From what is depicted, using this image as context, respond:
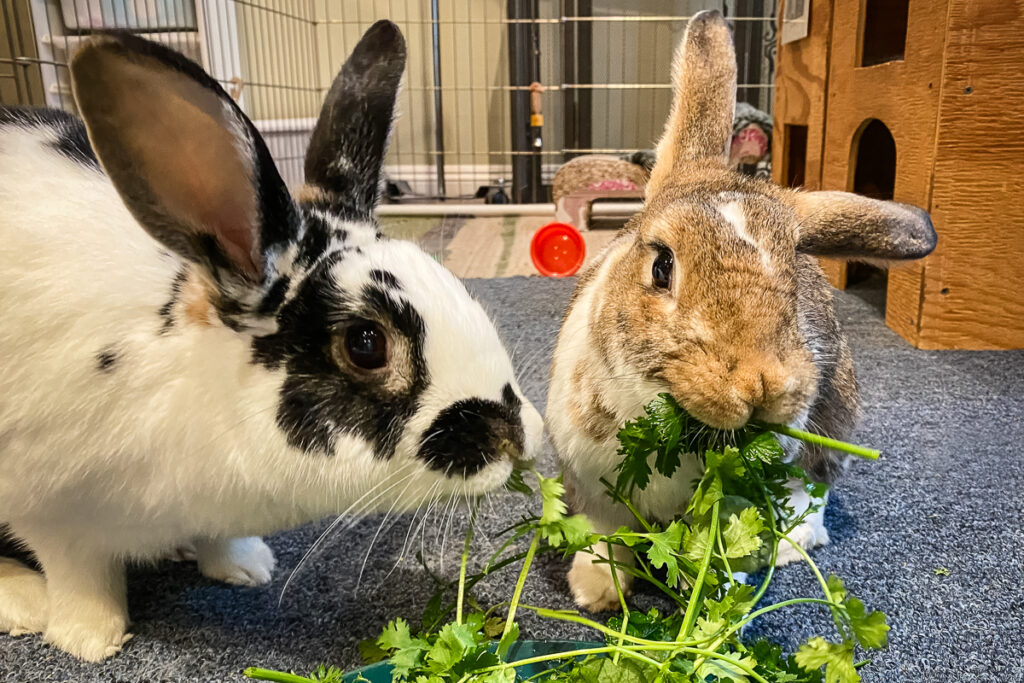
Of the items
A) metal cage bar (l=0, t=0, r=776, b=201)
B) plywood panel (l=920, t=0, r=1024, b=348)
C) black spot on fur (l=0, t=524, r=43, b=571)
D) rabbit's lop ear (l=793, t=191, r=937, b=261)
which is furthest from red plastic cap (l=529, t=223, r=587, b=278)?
black spot on fur (l=0, t=524, r=43, b=571)

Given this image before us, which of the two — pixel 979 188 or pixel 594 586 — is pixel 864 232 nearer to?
pixel 594 586

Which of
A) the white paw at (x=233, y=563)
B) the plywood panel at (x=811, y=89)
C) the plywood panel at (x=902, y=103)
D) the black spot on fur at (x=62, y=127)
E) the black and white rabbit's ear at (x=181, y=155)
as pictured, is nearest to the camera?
the black and white rabbit's ear at (x=181, y=155)

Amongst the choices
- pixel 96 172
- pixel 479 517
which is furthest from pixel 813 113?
pixel 96 172

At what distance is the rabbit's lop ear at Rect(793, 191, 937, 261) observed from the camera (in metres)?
1.12

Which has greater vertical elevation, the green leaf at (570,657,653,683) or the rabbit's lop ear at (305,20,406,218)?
the rabbit's lop ear at (305,20,406,218)

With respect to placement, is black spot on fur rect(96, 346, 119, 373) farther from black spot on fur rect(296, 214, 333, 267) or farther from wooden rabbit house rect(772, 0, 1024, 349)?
wooden rabbit house rect(772, 0, 1024, 349)

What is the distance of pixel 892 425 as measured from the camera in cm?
165

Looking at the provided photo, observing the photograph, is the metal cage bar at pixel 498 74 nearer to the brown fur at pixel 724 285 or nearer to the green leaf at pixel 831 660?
the brown fur at pixel 724 285

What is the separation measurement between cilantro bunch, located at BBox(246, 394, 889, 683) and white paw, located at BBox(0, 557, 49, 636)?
48 cm

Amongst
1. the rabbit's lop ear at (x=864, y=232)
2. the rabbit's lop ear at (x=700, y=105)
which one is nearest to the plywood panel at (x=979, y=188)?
the rabbit's lop ear at (x=700, y=105)

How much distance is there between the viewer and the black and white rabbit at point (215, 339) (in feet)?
2.58

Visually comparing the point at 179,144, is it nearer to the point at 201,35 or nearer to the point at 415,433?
the point at 415,433

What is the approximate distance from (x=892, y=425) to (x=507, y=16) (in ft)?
10.5

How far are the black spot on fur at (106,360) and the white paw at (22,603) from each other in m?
0.43
